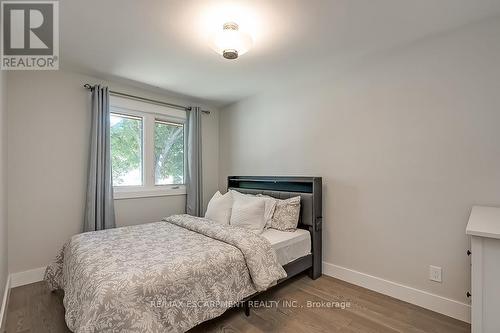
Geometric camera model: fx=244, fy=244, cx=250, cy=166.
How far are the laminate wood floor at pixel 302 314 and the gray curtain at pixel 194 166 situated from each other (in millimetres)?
1808

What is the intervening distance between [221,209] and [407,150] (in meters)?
2.02

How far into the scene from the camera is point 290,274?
246 centimetres

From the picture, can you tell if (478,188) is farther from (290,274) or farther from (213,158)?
(213,158)

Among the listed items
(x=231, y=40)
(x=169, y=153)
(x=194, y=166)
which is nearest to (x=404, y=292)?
(x=231, y=40)

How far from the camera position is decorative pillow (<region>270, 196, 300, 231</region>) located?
2.72 metres

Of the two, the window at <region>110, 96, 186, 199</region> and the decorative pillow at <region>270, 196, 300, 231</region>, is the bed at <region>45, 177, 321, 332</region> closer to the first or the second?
the decorative pillow at <region>270, 196, 300, 231</region>

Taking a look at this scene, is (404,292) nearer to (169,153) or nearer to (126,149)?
(169,153)

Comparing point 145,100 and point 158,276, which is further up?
point 145,100

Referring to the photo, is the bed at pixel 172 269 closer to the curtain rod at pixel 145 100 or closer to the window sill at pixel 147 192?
the window sill at pixel 147 192

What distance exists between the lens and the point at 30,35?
2047mm

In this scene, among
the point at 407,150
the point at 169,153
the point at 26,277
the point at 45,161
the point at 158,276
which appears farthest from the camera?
the point at 169,153

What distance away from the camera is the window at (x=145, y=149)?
10.7ft

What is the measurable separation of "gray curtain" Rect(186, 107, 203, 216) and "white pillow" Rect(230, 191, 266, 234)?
1.20 m

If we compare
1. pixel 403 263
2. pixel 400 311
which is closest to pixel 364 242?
pixel 403 263
